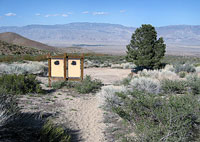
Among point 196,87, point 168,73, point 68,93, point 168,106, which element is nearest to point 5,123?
point 168,106

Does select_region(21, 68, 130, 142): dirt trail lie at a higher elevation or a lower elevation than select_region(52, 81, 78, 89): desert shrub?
lower

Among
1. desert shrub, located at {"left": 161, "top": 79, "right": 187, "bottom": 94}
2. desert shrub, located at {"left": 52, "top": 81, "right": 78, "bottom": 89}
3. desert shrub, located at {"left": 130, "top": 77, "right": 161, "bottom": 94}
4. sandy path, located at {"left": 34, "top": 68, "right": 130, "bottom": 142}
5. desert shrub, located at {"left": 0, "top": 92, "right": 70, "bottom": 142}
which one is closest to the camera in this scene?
desert shrub, located at {"left": 0, "top": 92, "right": 70, "bottom": 142}

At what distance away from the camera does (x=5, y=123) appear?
169 inches

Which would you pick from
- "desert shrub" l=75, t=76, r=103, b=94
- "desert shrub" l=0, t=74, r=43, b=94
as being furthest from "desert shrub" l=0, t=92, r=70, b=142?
"desert shrub" l=75, t=76, r=103, b=94

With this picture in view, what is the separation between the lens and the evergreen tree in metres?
18.8

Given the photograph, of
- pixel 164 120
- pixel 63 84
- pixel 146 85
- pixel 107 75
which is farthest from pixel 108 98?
pixel 107 75

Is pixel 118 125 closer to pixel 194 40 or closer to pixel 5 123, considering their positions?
pixel 5 123

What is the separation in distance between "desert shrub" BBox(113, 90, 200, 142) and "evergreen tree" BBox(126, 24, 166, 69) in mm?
12383

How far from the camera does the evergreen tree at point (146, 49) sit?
61.7 feet

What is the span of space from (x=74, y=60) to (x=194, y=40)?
624ft

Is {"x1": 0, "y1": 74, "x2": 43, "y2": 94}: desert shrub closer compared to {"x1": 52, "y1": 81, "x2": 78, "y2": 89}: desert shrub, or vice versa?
{"x1": 0, "y1": 74, "x2": 43, "y2": 94}: desert shrub

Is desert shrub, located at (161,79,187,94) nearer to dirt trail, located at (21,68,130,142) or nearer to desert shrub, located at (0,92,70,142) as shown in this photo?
dirt trail, located at (21,68,130,142)

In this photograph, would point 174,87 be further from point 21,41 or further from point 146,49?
point 21,41

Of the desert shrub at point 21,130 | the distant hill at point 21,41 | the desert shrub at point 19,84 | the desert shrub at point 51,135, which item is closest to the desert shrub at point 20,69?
the desert shrub at point 19,84
